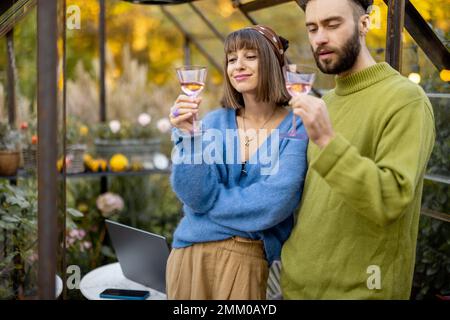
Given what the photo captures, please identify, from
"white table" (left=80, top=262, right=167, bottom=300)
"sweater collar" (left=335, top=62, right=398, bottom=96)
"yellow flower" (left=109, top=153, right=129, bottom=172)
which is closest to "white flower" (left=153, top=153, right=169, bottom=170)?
"yellow flower" (left=109, top=153, right=129, bottom=172)

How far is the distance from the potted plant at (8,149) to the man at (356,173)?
203cm

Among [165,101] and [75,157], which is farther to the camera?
[165,101]

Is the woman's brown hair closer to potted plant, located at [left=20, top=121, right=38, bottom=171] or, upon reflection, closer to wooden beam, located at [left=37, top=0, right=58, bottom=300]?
wooden beam, located at [left=37, top=0, right=58, bottom=300]

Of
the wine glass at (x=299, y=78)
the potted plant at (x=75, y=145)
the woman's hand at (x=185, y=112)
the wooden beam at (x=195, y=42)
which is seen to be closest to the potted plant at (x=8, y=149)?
the potted plant at (x=75, y=145)

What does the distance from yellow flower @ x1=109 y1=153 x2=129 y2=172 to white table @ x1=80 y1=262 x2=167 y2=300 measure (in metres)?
1.56

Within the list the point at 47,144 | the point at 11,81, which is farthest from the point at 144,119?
the point at 47,144

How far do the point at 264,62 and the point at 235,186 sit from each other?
50cm

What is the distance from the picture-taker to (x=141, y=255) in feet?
9.30

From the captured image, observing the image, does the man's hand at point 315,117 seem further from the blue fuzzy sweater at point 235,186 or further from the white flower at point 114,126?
the white flower at point 114,126

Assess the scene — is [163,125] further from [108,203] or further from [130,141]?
[108,203]

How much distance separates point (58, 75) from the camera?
151 cm

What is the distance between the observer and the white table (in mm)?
2812

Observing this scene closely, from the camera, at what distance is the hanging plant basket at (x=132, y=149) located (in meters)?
4.79
